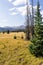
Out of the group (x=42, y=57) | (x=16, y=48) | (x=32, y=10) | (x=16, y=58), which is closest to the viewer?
(x=42, y=57)

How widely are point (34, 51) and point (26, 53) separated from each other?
271 centimetres

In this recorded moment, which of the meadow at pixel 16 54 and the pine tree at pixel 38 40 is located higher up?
the pine tree at pixel 38 40

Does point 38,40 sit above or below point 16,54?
above

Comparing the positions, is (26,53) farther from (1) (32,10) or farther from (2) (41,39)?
(1) (32,10)

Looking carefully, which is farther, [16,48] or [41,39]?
[16,48]

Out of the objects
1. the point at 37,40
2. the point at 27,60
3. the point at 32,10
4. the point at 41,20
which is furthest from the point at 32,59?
the point at 32,10

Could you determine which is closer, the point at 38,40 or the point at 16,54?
the point at 38,40

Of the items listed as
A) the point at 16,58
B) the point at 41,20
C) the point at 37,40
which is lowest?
the point at 16,58

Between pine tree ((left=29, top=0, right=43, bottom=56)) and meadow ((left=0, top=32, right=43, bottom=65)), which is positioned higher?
pine tree ((left=29, top=0, right=43, bottom=56))

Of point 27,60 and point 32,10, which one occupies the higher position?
point 32,10

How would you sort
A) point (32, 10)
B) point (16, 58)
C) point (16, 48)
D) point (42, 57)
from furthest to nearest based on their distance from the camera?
point (32, 10) < point (16, 48) < point (16, 58) < point (42, 57)

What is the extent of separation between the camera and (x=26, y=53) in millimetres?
40312

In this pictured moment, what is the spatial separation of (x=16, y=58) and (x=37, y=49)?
14.6ft

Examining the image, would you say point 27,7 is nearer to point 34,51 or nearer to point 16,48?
point 16,48
